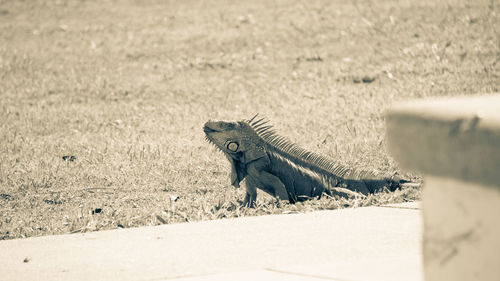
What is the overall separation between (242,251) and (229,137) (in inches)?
79.5

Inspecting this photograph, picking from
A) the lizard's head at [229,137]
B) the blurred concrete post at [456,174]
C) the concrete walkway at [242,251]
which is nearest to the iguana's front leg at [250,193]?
the lizard's head at [229,137]

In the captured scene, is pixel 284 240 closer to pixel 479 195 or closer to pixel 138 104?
pixel 479 195

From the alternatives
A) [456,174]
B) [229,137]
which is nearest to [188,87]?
[229,137]

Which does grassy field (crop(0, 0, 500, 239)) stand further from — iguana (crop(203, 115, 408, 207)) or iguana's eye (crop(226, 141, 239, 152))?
iguana's eye (crop(226, 141, 239, 152))

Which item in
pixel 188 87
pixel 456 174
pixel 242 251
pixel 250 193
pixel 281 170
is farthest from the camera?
pixel 188 87

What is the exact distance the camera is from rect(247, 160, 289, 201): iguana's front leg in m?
5.59

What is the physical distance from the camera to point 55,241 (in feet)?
14.0

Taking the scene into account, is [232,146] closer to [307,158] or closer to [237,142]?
[237,142]

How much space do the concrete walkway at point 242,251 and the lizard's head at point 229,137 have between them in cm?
114

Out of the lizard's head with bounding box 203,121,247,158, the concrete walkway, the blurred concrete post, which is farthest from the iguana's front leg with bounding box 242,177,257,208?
the blurred concrete post

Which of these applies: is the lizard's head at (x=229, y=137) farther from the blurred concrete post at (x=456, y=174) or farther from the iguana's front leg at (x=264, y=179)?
the blurred concrete post at (x=456, y=174)

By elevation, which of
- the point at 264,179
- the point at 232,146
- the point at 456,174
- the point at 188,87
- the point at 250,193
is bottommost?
the point at 250,193

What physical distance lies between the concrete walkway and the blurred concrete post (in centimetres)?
103

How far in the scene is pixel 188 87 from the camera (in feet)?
34.1
